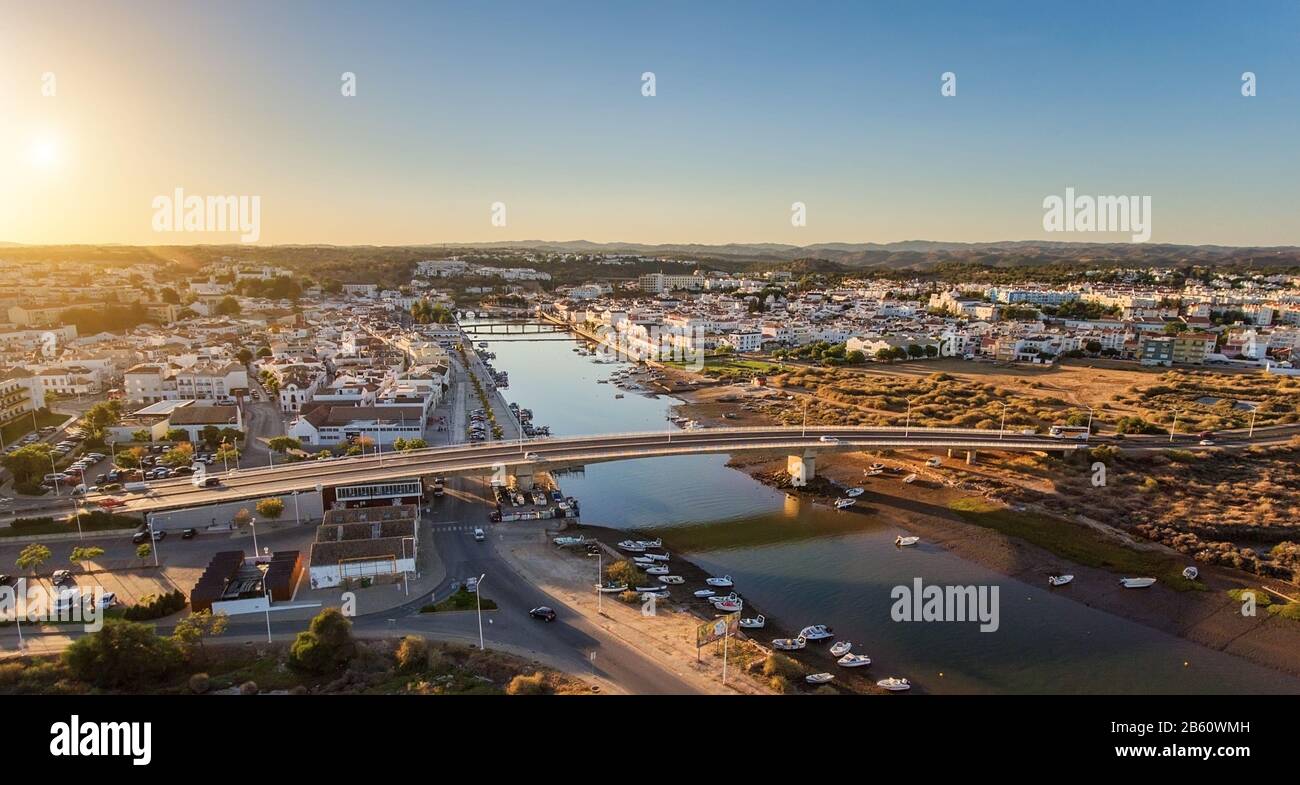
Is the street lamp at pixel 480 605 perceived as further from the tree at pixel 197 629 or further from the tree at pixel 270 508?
the tree at pixel 270 508

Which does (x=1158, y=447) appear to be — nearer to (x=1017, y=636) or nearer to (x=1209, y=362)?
(x=1017, y=636)

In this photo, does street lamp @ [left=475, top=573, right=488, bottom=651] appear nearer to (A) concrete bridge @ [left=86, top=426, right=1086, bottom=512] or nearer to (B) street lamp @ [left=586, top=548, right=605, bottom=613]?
(B) street lamp @ [left=586, top=548, right=605, bottom=613]

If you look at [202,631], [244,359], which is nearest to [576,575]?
[202,631]

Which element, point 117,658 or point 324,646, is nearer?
point 117,658

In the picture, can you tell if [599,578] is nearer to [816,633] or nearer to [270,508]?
[816,633]

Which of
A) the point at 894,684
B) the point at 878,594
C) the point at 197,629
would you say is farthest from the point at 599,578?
the point at 197,629

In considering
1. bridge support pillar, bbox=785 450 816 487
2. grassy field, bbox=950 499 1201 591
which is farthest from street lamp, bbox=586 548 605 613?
grassy field, bbox=950 499 1201 591

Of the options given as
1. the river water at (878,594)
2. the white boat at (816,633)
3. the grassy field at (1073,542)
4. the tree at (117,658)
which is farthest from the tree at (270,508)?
the grassy field at (1073,542)
